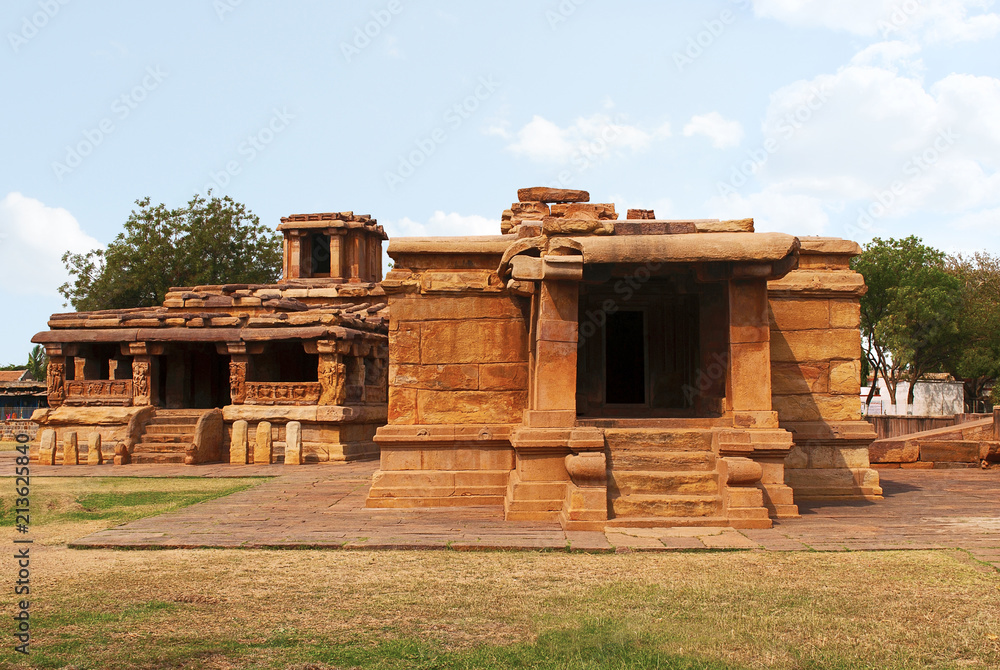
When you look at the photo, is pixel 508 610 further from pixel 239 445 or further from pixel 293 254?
pixel 293 254

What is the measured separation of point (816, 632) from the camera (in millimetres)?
4957

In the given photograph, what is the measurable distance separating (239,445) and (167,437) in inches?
80.2

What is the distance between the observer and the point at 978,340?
35906 millimetres

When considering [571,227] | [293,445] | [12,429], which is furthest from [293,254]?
[571,227]

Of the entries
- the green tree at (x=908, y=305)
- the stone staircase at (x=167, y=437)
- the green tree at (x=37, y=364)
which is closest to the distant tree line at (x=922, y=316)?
the green tree at (x=908, y=305)

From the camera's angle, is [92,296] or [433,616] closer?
[433,616]

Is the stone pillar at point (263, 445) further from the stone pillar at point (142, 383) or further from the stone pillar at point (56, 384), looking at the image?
the stone pillar at point (56, 384)

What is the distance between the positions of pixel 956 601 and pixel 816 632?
4.56 feet

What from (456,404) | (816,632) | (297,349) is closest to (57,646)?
(816,632)

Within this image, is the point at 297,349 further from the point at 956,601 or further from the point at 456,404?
the point at 956,601

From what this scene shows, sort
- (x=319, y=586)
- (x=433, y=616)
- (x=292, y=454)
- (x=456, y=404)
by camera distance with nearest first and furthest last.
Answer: (x=433, y=616) → (x=319, y=586) → (x=456, y=404) → (x=292, y=454)

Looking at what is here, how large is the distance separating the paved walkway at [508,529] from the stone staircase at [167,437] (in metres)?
8.44

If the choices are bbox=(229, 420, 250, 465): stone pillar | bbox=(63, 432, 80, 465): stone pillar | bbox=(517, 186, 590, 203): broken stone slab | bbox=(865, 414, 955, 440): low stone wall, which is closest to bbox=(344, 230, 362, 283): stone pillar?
bbox=(229, 420, 250, 465): stone pillar

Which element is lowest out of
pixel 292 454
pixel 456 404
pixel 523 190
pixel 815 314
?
pixel 292 454
